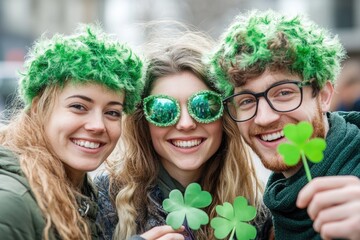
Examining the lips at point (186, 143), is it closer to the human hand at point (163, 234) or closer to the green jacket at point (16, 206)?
the human hand at point (163, 234)

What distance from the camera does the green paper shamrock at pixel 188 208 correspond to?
2824mm

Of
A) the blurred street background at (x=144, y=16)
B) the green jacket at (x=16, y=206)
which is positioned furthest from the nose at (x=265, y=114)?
the blurred street background at (x=144, y=16)

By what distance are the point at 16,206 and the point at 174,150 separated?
50.4 inches

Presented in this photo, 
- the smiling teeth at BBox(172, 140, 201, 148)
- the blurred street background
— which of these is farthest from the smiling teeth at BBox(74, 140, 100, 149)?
the blurred street background

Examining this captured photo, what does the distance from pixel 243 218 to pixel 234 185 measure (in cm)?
88

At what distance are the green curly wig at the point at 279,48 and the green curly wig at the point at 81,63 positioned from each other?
1.76 ft

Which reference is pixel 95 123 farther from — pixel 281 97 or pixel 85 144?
pixel 281 97

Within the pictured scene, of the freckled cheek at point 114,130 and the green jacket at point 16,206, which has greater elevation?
the freckled cheek at point 114,130

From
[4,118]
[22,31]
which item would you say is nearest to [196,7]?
[22,31]

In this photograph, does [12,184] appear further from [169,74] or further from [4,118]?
[169,74]

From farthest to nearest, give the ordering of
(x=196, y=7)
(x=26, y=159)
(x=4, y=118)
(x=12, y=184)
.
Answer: (x=196, y=7), (x=4, y=118), (x=26, y=159), (x=12, y=184)

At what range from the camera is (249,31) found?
314 centimetres

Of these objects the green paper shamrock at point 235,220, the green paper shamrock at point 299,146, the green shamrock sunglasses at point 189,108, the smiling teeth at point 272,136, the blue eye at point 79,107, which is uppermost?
the green shamrock sunglasses at point 189,108

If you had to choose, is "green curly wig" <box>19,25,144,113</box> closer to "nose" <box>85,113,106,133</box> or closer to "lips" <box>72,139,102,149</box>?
"nose" <box>85,113,106,133</box>
